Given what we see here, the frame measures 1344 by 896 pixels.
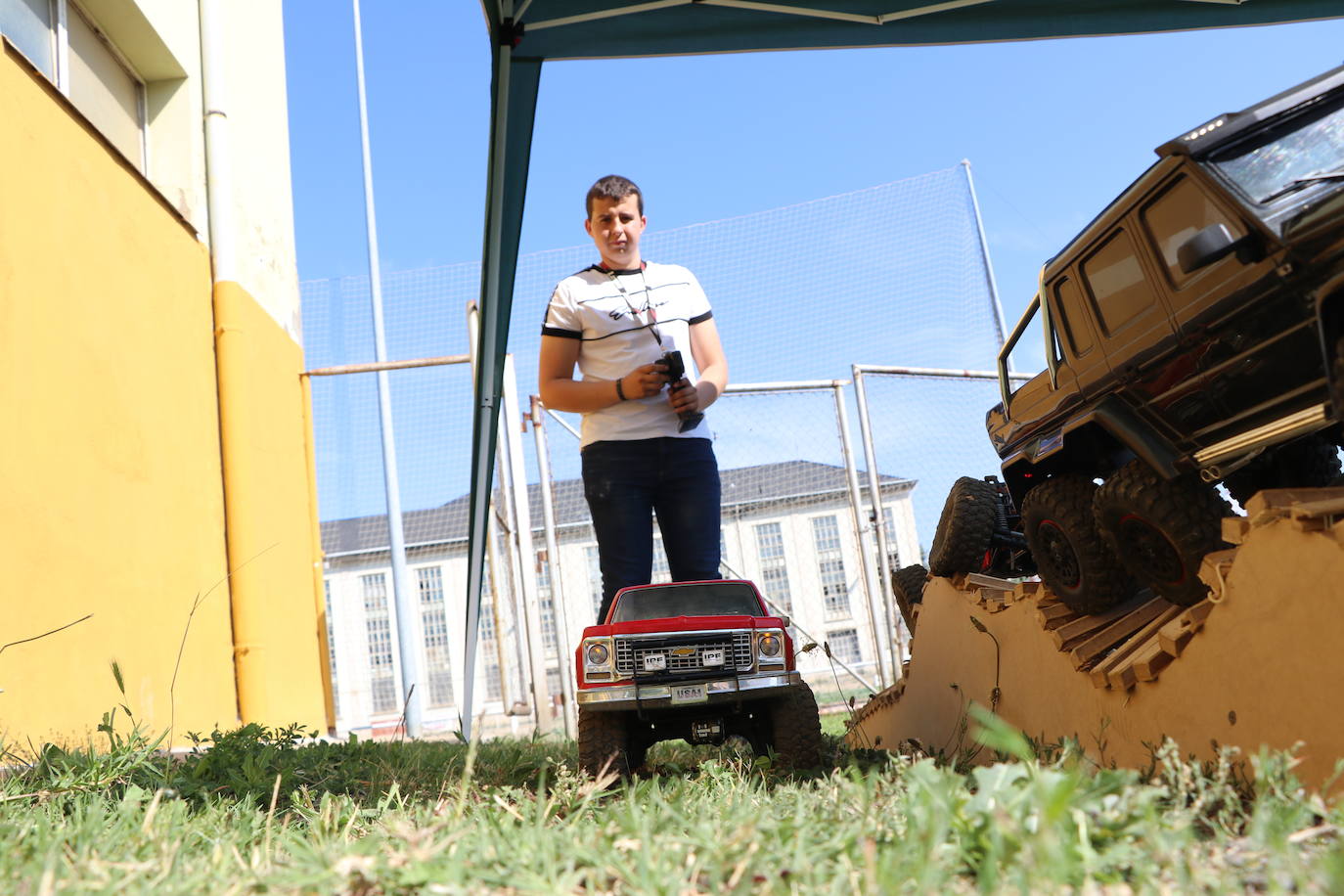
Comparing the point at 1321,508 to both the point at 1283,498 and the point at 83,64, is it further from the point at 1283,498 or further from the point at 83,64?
the point at 83,64

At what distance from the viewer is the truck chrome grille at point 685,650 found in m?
3.40

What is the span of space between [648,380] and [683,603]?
828 mm

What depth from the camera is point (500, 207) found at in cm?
336

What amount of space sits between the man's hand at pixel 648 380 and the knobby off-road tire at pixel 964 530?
1472mm

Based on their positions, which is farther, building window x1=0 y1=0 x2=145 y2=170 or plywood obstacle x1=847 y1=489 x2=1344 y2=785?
building window x1=0 y1=0 x2=145 y2=170

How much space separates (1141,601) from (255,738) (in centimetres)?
306

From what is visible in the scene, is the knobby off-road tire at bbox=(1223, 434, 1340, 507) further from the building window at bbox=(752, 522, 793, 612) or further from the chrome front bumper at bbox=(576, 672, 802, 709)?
the building window at bbox=(752, 522, 793, 612)

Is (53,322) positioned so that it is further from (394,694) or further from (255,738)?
(394,694)

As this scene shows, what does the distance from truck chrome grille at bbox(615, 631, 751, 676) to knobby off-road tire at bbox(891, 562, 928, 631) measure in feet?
5.49

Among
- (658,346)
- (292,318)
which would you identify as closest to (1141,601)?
(658,346)

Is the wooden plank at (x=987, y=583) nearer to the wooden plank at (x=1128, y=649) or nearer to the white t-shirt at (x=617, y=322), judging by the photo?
the wooden plank at (x=1128, y=649)

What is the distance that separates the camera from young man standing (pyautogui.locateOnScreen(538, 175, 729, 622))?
144 inches

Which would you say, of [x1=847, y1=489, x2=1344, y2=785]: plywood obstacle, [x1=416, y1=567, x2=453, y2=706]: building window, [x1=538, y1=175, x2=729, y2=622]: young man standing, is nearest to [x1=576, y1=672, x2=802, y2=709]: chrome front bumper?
[x1=538, y1=175, x2=729, y2=622]: young man standing

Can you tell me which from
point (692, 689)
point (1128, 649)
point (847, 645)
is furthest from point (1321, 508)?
point (847, 645)
